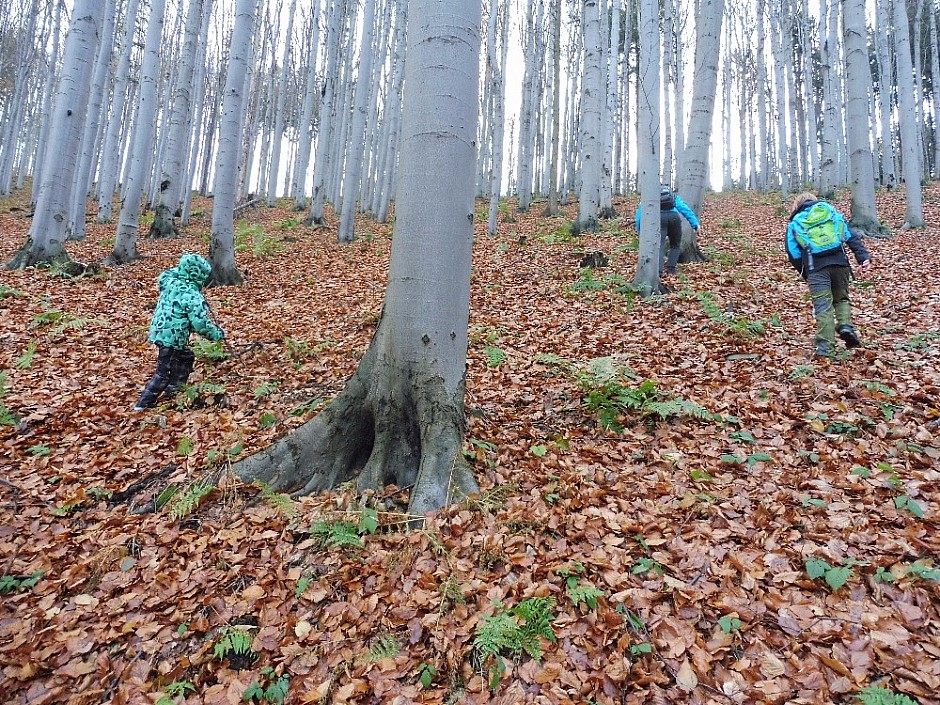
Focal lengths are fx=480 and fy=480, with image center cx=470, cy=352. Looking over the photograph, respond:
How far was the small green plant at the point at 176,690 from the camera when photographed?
2.16m

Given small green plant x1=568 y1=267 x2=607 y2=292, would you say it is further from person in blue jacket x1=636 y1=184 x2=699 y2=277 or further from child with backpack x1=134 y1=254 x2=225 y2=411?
child with backpack x1=134 y1=254 x2=225 y2=411

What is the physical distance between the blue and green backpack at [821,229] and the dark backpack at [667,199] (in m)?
2.84

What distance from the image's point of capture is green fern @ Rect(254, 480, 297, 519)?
3.11 m

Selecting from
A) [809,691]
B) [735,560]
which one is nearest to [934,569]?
[735,560]

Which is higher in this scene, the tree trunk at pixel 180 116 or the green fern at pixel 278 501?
the tree trunk at pixel 180 116

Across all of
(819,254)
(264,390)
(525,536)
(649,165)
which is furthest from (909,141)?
(264,390)

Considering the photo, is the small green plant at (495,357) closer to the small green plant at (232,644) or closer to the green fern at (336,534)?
the green fern at (336,534)

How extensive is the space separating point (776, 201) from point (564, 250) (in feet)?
46.5

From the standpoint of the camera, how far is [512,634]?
222cm

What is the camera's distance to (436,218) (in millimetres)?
3100

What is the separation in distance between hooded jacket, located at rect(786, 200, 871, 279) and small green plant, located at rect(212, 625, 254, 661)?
5.79 meters

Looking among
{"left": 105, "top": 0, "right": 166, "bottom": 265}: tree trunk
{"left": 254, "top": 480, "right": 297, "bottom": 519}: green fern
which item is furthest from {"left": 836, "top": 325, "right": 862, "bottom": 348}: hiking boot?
{"left": 105, "top": 0, "right": 166, "bottom": 265}: tree trunk

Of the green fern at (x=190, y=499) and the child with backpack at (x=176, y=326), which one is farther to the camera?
the child with backpack at (x=176, y=326)

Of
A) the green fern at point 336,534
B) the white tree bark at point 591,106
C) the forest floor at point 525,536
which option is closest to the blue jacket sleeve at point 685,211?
the forest floor at point 525,536
